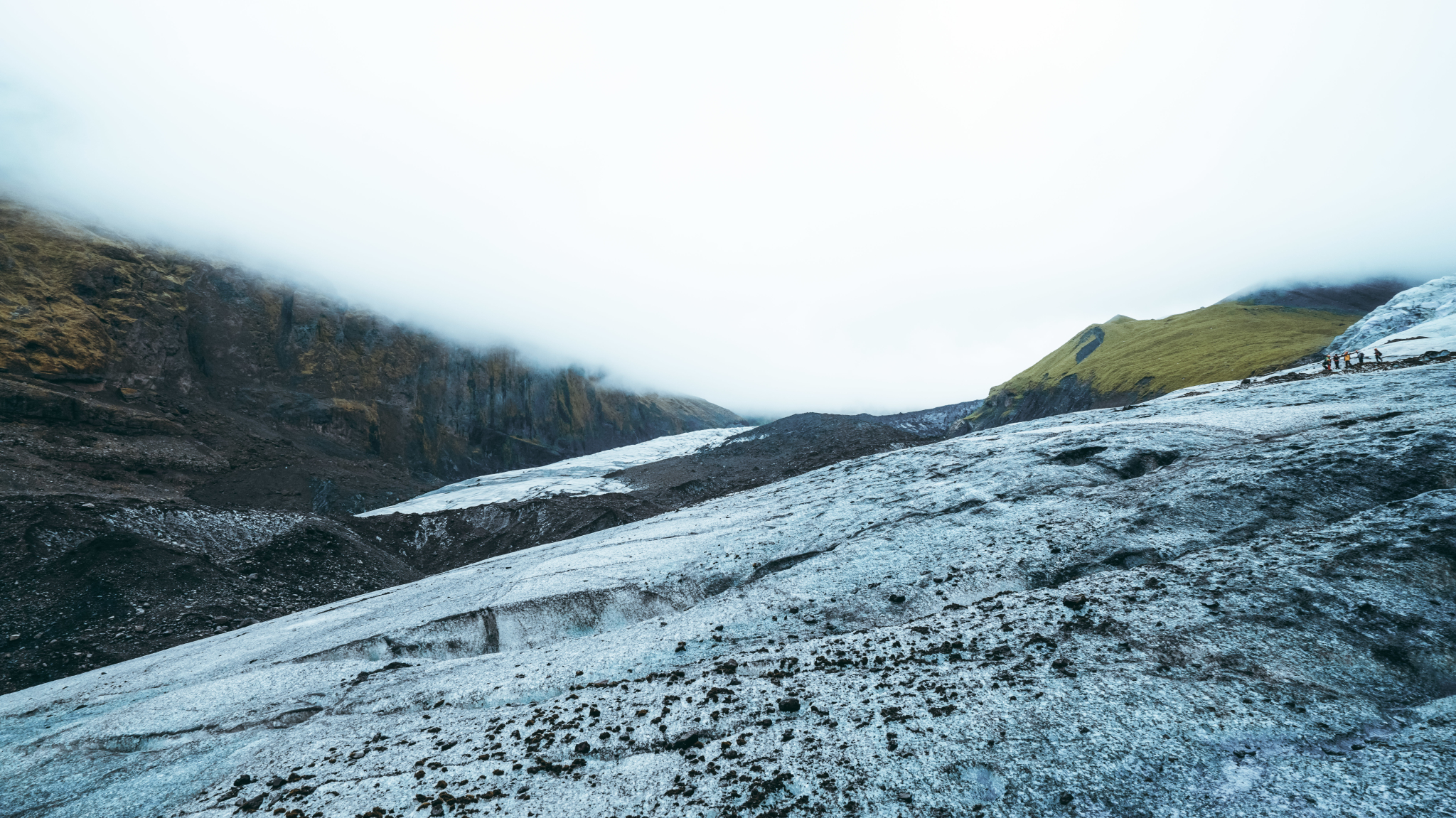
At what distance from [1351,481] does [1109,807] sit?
47.2ft

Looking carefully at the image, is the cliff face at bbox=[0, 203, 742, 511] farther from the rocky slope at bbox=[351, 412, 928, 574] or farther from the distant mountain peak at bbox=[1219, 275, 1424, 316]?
the distant mountain peak at bbox=[1219, 275, 1424, 316]

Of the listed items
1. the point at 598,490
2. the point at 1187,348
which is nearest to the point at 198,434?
the point at 598,490

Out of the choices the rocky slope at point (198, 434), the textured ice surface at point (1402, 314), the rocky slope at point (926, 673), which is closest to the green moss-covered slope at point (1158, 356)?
the textured ice surface at point (1402, 314)

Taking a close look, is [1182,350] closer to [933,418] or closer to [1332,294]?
[933,418]

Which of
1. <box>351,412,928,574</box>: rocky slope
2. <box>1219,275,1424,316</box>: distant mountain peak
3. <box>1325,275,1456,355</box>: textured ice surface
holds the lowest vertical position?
<box>351,412,928,574</box>: rocky slope

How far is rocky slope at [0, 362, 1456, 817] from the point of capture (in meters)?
8.50

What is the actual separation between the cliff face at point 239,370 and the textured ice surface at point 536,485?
7.59m

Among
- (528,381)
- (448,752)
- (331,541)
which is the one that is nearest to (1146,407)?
(448,752)

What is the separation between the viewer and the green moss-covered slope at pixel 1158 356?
94.4 metres

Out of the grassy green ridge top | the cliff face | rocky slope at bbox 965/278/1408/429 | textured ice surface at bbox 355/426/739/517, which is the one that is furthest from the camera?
rocky slope at bbox 965/278/1408/429

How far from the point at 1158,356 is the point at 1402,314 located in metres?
45.8

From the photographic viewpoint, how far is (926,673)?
38.2 feet

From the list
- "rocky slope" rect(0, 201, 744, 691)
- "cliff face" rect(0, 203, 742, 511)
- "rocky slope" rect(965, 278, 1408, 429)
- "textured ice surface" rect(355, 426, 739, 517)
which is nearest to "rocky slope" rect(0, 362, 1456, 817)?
"rocky slope" rect(0, 201, 744, 691)

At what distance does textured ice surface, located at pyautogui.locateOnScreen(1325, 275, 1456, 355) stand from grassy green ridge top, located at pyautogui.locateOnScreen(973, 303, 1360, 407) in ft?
15.0
